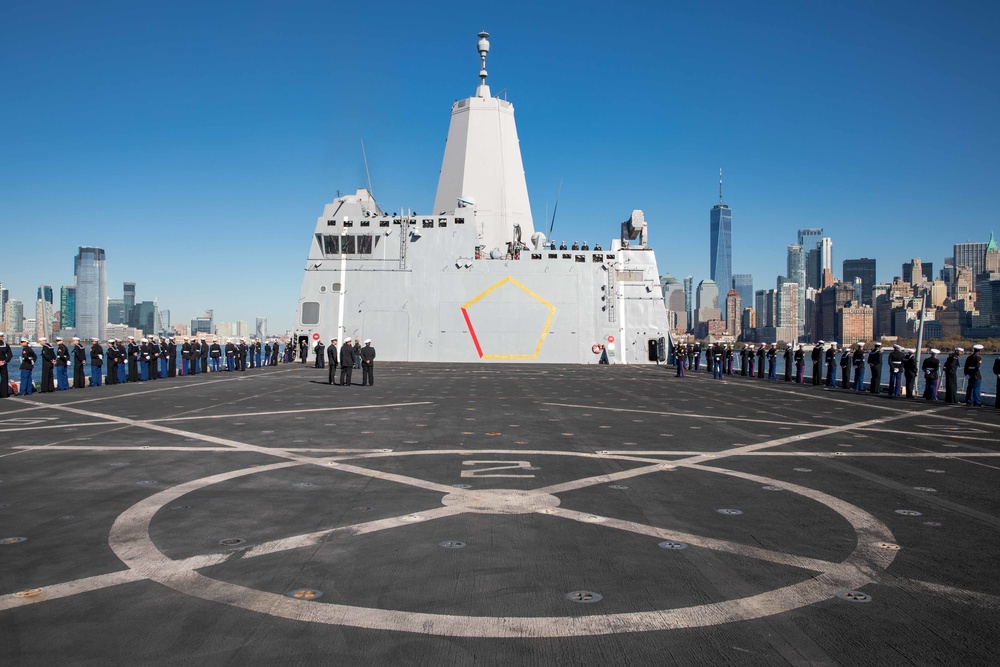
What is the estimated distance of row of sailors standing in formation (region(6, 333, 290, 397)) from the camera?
2133cm

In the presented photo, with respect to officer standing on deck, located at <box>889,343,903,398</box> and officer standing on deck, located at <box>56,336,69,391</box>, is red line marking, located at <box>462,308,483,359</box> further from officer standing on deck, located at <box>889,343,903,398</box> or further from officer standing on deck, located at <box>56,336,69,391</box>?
officer standing on deck, located at <box>889,343,903,398</box>

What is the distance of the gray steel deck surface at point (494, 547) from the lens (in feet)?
12.6

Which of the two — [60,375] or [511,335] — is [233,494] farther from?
[511,335]

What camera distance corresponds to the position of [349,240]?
38094 mm

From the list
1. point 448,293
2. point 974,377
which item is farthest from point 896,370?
point 448,293

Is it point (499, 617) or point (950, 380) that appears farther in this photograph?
point (950, 380)

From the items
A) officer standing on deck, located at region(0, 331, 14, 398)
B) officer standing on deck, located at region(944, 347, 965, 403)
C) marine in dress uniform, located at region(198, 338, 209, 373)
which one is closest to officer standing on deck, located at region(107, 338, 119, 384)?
officer standing on deck, located at region(0, 331, 14, 398)

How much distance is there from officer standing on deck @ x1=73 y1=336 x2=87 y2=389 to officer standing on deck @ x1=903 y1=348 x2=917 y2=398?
1042 inches

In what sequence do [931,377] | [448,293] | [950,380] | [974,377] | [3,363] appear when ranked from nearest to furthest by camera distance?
[974,377], [3,363], [950,380], [931,377], [448,293]

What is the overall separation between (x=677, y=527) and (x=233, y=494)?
4661 millimetres

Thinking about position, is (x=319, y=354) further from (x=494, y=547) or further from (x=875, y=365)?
(x=494, y=547)

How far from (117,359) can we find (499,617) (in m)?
25.5

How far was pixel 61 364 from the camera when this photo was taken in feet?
74.2

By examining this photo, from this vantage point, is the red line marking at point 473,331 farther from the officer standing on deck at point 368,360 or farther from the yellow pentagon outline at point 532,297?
the officer standing on deck at point 368,360
